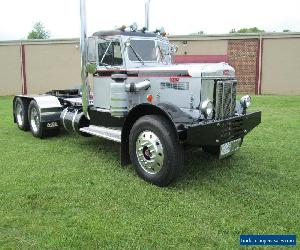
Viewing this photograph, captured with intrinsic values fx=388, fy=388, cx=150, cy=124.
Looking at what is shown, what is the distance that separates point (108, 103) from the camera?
7.25 m

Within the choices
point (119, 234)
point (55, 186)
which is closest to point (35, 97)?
point (55, 186)

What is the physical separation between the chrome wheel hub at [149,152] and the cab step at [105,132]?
2.58ft

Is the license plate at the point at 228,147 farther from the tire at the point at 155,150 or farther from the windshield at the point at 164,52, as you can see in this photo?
the windshield at the point at 164,52

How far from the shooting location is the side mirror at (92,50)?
7195mm

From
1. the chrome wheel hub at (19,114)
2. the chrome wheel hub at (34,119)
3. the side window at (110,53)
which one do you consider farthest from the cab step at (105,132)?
the chrome wheel hub at (19,114)

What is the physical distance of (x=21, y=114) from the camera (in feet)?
33.3

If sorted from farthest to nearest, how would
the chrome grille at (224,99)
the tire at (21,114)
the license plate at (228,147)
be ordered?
the tire at (21,114), the chrome grille at (224,99), the license plate at (228,147)

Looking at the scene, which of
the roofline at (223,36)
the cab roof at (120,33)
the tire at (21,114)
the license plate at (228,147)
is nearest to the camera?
the license plate at (228,147)

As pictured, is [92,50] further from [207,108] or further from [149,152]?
[207,108]

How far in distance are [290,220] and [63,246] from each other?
2.53m

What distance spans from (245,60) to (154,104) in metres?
18.1

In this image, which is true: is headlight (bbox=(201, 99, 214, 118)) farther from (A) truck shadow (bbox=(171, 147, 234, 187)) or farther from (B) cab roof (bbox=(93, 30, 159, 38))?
(B) cab roof (bbox=(93, 30, 159, 38))

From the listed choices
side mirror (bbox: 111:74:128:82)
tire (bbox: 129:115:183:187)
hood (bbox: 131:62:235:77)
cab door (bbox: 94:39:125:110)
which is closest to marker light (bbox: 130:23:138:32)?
cab door (bbox: 94:39:125:110)

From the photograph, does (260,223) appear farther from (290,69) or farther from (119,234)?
(290,69)
